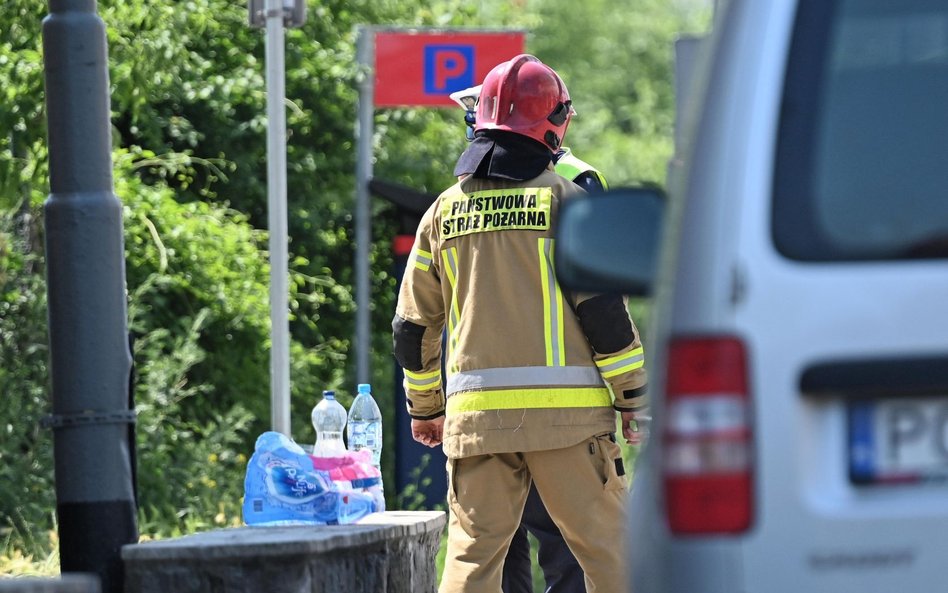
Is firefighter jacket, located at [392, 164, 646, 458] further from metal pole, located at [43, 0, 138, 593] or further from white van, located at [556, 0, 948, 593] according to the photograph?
A: white van, located at [556, 0, 948, 593]

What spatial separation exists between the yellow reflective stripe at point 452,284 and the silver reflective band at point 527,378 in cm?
11

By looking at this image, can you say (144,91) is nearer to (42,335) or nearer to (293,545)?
(42,335)

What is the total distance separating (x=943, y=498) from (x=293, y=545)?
2109 millimetres

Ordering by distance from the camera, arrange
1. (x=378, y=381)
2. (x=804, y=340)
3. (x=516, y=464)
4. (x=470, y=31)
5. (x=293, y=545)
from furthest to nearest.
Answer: (x=378, y=381)
(x=470, y=31)
(x=516, y=464)
(x=293, y=545)
(x=804, y=340)

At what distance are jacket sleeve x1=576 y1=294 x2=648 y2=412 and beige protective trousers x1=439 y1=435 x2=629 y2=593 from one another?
0.15 m

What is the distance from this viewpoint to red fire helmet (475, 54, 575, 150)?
502 centimetres

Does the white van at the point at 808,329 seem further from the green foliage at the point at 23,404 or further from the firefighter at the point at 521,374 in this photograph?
the green foliage at the point at 23,404

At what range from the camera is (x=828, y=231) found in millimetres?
2533

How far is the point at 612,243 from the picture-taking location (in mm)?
2898

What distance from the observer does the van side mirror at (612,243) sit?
2896mm

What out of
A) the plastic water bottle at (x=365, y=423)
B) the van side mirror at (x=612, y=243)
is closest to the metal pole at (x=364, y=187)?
the plastic water bottle at (x=365, y=423)

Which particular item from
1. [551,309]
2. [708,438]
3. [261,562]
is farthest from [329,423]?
[708,438]

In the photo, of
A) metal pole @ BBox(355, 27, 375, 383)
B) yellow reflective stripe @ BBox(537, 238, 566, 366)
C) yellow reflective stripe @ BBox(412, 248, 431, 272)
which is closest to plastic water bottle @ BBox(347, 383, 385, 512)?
yellow reflective stripe @ BBox(412, 248, 431, 272)

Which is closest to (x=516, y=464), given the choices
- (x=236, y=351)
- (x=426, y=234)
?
(x=426, y=234)
